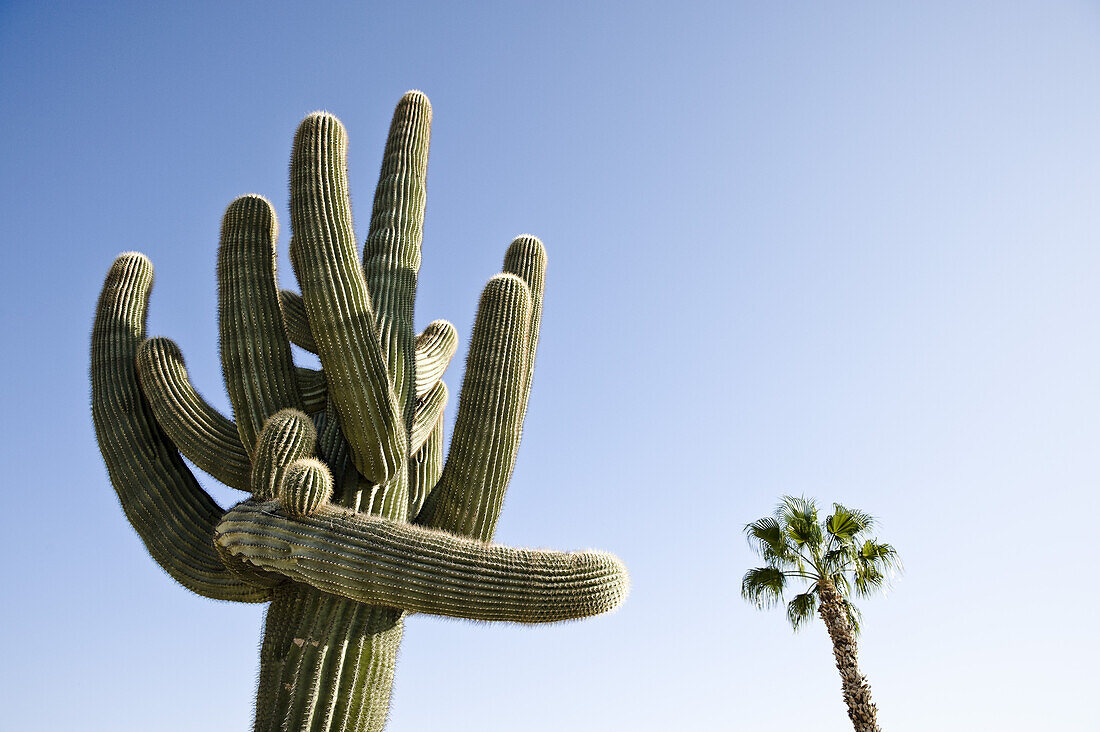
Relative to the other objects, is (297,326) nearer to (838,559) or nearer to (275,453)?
(275,453)

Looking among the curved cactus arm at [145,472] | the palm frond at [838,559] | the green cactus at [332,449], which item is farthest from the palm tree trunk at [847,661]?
the curved cactus arm at [145,472]

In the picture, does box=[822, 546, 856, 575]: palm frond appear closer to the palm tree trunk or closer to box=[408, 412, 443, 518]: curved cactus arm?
the palm tree trunk

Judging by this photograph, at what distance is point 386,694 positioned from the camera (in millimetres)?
5562

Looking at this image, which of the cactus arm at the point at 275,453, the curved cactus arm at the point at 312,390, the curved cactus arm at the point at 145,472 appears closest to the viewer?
the cactus arm at the point at 275,453

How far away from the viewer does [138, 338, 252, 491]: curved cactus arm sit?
20.5 ft

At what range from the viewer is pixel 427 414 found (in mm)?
6844

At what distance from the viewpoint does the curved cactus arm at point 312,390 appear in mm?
6480

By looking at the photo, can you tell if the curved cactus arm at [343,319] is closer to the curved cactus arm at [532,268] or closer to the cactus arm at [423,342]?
the cactus arm at [423,342]

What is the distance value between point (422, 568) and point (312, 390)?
2073 mm

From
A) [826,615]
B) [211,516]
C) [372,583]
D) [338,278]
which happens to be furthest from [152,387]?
[826,615]

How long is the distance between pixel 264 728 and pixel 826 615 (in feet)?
21.4

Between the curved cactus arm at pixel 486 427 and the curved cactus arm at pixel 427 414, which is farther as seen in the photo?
the curved cactus arm at pixel 427 414

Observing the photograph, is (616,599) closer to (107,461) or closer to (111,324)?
(107,461)

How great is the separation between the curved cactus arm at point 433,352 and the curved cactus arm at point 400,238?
0.26 meters
